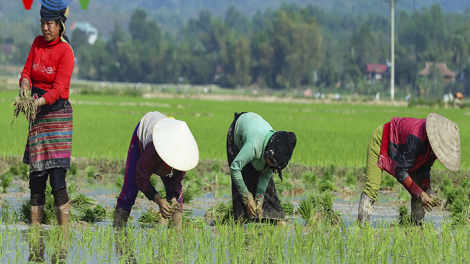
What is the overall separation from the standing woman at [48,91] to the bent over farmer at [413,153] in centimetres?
240

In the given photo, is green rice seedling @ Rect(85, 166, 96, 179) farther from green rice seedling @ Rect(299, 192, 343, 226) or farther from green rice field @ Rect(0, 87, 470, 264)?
green rice seedling @ Rect(299, 192, 343, 226)

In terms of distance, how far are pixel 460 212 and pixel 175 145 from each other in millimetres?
2853

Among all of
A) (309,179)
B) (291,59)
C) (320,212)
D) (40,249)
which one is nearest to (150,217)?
(40,249)

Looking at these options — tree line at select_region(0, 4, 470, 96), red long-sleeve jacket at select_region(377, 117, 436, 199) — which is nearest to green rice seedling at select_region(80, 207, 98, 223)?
red long-sleeve jacket at select_region(377, 117, 436, 199)

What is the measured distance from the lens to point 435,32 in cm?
8619

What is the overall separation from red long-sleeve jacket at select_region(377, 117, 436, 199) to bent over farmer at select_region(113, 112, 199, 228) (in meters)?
1.62

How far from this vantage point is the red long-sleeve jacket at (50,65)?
15.3 ft

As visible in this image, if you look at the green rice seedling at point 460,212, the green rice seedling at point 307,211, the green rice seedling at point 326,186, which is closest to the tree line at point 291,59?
the green rice seedling at point 326,186

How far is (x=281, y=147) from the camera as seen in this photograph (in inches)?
169

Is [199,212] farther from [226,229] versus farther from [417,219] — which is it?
[417,219]

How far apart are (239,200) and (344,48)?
259 feet

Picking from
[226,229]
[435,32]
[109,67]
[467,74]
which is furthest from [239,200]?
[435,32]

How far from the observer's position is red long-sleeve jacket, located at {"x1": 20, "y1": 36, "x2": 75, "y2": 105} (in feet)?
15.3

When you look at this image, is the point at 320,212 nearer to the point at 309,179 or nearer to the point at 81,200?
the point at 81,200
